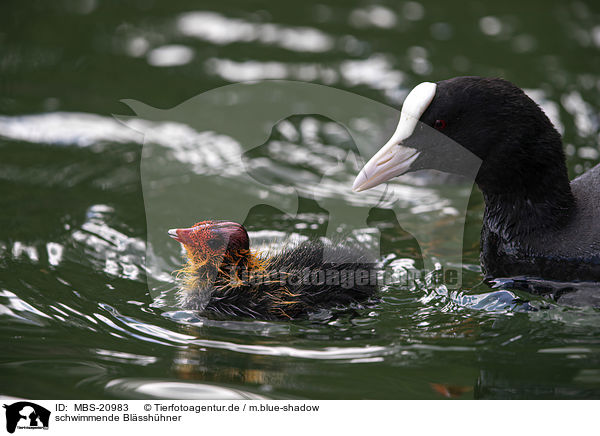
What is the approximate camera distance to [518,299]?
3986 millimetres

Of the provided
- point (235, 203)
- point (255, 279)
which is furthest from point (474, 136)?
point (235, 203)

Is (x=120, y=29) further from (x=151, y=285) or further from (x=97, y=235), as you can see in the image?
(x=151, y=285)

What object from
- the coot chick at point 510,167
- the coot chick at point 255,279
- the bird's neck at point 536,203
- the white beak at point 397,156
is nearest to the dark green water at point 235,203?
Answer: the coot chick at point 255,279

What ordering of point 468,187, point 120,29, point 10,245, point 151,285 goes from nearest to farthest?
1. point 151,285
2. point 10,245
3. point 468,187
4. point 120,29

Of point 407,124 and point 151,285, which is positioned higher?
point 407,124

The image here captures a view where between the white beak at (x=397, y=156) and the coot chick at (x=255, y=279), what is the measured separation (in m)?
0.45

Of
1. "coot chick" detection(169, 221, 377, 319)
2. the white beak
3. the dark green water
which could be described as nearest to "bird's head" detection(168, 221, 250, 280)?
"coot chick" detection(169, 221, 377, 319)

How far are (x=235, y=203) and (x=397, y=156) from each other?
1.64m

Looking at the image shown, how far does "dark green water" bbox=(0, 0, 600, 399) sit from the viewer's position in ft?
11.3

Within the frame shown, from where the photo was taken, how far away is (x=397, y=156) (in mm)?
3936

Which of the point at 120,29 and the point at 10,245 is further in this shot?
the point at 120,29

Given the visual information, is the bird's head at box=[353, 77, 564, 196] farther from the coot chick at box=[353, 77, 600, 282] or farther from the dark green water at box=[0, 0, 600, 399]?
the dark green water at box=[0, 0, 600, 399]
